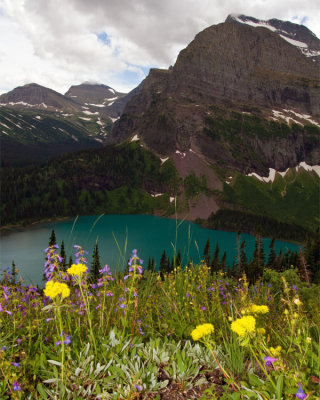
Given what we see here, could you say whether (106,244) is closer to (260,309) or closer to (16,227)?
(16,227)

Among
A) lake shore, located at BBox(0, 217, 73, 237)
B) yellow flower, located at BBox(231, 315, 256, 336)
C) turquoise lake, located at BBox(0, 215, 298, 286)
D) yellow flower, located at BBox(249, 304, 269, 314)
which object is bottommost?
turquoise lake, located at BBox(0, 215, 298, 286)

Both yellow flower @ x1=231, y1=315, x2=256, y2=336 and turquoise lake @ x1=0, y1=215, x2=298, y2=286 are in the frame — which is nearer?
yellow flower @ x1=231, y1=315, x2=256, y2=336

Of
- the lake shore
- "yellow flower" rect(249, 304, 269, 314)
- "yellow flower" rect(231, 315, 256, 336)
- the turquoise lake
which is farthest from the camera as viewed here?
the lake shore

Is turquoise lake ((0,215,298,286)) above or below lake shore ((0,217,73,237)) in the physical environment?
below

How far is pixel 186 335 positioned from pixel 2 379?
3379 millimetres

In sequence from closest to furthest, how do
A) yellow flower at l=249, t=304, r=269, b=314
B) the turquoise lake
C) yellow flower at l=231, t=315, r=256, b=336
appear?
yellow flower at l=231, t=315, r=256, b=336 → yellow flower at l=249, t=304, r=269, b=314 → the turquoise lake

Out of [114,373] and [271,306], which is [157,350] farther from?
[271,306]

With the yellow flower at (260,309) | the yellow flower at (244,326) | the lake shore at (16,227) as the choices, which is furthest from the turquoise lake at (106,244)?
the yellow flower at (244,326)

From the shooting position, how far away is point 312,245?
315 feet

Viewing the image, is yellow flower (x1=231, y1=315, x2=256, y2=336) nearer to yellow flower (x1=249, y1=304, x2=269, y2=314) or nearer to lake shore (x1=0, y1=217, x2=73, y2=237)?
yellow flower (x1=249, y1=304, x2=269, y2=314)

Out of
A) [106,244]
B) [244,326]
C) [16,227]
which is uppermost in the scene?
[244,326]

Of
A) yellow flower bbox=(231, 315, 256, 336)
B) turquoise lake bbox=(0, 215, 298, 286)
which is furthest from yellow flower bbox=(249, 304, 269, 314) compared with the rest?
turquoise lake bbox=(0, 215, 298, 286)

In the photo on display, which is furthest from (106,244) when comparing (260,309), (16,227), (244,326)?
(244,326)

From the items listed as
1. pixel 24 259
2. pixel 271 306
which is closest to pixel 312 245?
pixel 271 306
